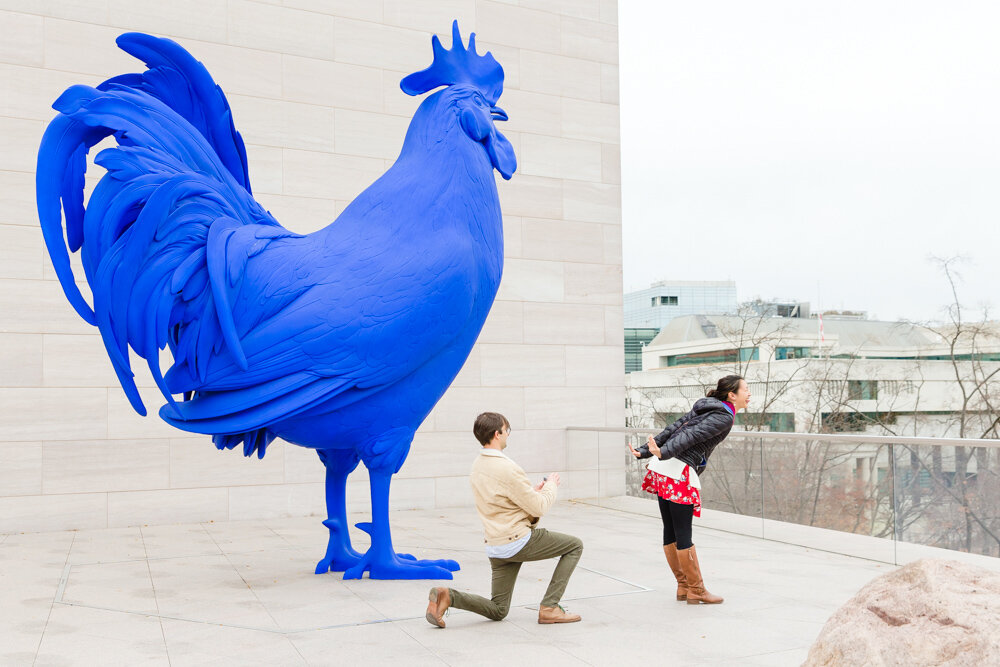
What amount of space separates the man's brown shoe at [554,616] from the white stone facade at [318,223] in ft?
15.1

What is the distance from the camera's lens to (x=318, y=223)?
27.8 ft

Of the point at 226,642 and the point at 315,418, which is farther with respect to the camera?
the point at 315,418

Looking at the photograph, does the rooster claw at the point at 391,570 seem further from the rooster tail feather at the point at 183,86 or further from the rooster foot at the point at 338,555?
the rooster tail feather at the point at 183,86

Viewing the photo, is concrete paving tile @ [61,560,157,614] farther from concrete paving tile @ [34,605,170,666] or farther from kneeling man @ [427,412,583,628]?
kneeling man @ [427,412,583,628]

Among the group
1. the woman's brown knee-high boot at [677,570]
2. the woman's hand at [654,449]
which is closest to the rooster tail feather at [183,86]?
the woman's hand at [654,449]

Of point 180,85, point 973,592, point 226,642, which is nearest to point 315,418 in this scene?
point 226,642

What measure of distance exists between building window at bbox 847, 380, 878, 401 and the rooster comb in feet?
30.9

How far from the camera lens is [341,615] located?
4.25 meters

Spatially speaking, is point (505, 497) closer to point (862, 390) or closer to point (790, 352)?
point (862, 390)

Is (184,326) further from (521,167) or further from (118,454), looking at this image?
(521,167)

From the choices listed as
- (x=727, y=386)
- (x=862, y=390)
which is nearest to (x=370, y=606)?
(x=727, y=386)

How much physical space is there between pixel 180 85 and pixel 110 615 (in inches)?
114

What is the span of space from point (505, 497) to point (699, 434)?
44.8 inches

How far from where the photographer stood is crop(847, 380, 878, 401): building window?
1258 cm
